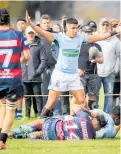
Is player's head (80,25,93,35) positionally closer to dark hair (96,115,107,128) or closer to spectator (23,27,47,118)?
spectator (23,27,47,118)

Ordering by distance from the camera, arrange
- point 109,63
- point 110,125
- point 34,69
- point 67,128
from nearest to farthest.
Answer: point 67,128, point 110,125, point 34,69, point 109,63

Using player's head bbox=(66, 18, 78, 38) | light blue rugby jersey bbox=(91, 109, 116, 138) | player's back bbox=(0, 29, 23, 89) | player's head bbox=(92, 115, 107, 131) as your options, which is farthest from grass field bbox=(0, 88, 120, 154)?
player's head bbox=(66, 18, 78, 38)

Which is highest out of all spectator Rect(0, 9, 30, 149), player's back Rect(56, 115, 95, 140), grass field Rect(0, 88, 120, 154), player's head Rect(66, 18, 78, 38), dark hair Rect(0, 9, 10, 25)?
dark hair Rect(0, 9, 10, 25)

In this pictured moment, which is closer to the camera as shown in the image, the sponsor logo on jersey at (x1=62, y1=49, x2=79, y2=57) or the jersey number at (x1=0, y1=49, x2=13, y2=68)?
the jersey number at (x1=0, y1=49, x2=13, y2=68)

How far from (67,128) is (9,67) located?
1542 millimetres

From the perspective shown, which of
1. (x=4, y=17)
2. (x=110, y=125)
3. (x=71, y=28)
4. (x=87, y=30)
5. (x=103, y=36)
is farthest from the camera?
(x=87, y=30)

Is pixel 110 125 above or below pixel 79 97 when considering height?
below

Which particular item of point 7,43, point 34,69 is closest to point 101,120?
point 7,43

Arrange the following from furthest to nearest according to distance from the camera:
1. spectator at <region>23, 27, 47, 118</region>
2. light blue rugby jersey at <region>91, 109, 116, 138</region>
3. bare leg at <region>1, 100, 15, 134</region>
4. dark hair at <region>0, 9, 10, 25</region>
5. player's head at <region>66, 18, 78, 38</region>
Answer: spectator at <region>23, 27, 47, 118</region> < player's head at <region>66, 18, 78, 38</region> < light blue rugby jersey at <region>91, 109, 116, 138</region> < bare leg at <region>1, 100, 15, 134</region> < dark hair at <region>0, 9, 10, 25</region>

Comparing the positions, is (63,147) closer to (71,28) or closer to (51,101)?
(51,101)

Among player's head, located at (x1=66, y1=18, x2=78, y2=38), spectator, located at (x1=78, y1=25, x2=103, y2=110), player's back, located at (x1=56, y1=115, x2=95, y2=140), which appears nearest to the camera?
player's back, located at (x1=56, y1=115, x2=95, y2=140)

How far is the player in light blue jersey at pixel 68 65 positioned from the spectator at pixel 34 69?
7.80 ft

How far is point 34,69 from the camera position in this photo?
16297 mm

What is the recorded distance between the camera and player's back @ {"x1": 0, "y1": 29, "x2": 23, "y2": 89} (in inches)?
420
